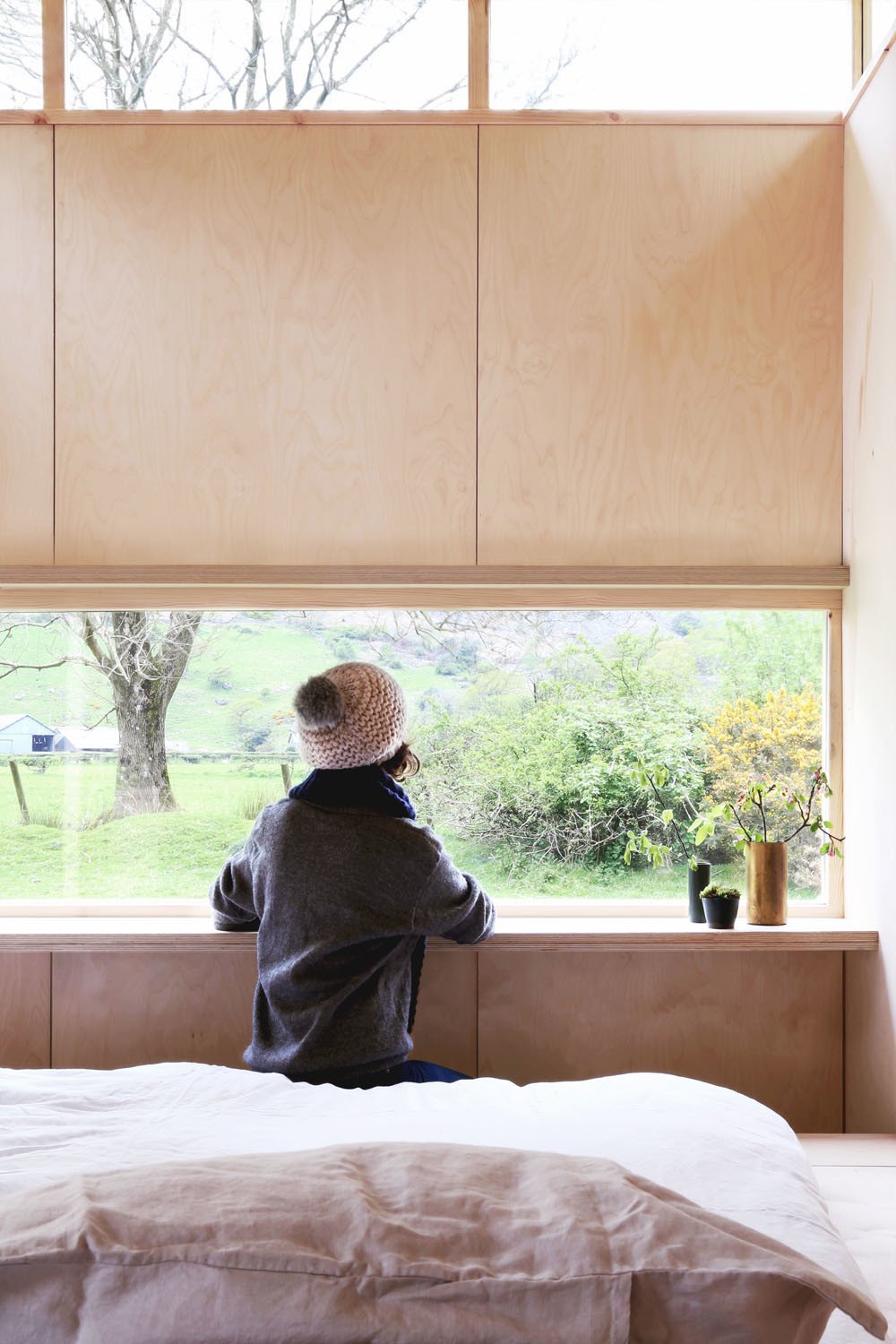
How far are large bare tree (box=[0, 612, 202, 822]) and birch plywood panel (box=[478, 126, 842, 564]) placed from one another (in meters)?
0.79

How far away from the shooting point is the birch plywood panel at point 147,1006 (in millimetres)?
2324

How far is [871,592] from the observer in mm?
2213

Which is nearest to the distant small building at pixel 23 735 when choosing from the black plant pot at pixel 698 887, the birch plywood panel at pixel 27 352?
the birch plywood panel at pixel 27 352

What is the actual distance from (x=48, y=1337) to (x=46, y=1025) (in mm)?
1834

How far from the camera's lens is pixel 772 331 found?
2.33 meters

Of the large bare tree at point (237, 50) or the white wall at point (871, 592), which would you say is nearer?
the white wall at point (871, 592)

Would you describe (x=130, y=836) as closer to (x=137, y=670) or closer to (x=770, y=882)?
(x=137, y=670)

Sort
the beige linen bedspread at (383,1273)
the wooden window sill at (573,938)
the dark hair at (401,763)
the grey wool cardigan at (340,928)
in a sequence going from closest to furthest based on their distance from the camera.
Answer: the beige linen bedspread at (383,1273), the grey wool cardigan at (340,928), the dark hair at (401,763), the wooden window sill at (573,938)

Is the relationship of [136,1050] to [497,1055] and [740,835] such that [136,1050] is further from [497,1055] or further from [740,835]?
[740,835]

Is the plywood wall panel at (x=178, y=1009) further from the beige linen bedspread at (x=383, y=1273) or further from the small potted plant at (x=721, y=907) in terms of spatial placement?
the beige linen bedspread at (x=383, y=1273)

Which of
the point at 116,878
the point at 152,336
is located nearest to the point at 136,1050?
the point at 116,878

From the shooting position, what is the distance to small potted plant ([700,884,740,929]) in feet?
7.39

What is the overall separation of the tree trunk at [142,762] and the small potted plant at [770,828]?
128 cm

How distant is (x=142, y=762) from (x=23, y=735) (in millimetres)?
297
